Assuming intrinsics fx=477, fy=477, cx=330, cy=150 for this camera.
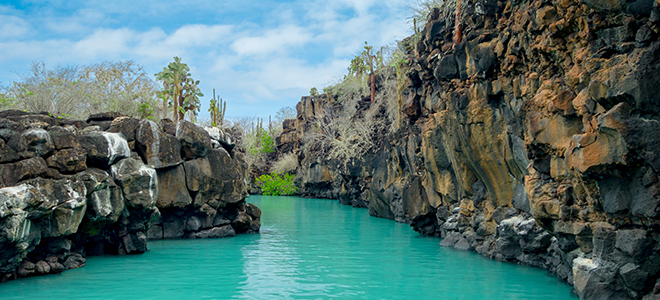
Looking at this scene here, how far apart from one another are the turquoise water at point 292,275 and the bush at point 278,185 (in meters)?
33.7

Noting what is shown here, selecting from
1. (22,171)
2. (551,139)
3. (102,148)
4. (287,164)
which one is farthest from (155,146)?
(287,164)

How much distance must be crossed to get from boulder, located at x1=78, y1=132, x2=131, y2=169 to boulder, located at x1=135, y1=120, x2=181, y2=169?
5.84 ft

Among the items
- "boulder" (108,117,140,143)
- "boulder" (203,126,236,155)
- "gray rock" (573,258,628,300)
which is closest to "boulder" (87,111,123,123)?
"boulder" (108,117,140,143)

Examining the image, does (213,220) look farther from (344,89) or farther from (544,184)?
(344,89)

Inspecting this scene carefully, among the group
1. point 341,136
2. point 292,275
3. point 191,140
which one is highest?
point 341,136

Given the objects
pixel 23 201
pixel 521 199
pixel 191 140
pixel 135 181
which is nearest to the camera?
pixel 23 201

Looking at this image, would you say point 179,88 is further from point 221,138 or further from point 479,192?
point 479,192

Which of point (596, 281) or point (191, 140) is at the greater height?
point (191, 140)

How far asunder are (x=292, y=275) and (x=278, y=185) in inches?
1602

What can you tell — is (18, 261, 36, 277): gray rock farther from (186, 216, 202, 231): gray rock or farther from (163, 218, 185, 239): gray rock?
(186, 216, 202, 231): gray rock

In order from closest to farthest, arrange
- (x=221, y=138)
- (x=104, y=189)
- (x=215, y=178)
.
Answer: (x=104, y=189) → (x=215, y=178) → (x=221, y=138)

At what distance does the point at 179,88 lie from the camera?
2983cm

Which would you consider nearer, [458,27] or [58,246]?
[58,246]

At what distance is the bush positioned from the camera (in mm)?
51438
